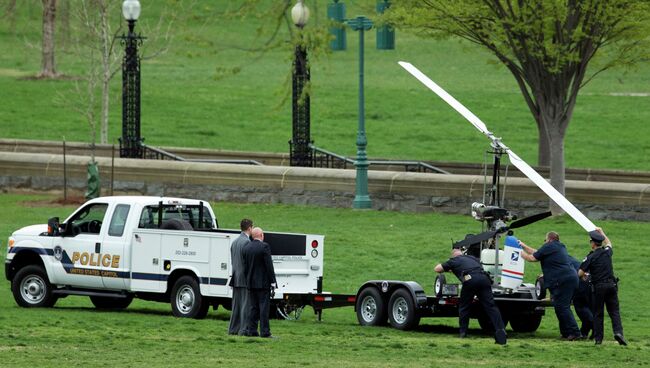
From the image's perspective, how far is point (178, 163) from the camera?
32938 millimetres

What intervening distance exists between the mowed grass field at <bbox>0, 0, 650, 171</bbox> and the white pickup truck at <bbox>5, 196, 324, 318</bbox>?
20.5 metres

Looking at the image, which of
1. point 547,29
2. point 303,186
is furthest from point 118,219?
point 303,186

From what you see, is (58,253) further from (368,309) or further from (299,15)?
(299,15)

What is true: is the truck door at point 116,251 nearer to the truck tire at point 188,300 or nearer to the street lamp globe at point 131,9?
the truck tire at point 188,300

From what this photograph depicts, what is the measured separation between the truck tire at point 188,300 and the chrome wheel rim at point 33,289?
2.21 metres

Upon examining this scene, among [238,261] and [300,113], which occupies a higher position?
[300,113]

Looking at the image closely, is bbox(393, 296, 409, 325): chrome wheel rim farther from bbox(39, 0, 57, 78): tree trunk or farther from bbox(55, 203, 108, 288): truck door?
bbox(39, 0, 57, 78): tree trunk

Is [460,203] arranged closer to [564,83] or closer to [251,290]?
[564,83]

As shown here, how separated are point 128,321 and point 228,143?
3087 cm

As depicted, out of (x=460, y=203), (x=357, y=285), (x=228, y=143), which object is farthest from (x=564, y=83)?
(x=228, y=143)

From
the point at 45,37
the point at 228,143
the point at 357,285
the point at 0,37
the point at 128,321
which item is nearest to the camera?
the point at 128,321

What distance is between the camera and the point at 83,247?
20562mm

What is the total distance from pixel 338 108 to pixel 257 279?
1557 inches

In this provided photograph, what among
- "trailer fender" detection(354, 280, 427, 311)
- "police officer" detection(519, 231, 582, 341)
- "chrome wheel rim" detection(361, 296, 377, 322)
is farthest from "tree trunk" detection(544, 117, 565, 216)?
"police officer" detection(519, 231, 582, 341)
